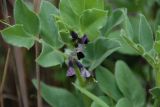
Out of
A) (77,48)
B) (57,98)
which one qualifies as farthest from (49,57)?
(57,98)

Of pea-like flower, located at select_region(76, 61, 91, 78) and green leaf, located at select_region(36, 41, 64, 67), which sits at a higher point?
green leaf, located at select_region(36, 41, 64, 67)

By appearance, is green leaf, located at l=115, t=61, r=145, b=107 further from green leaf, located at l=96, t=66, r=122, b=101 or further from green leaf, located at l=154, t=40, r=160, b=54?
green leaf, located at l=154, t=40, r=160, b=54

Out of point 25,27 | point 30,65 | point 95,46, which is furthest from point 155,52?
point 30,65

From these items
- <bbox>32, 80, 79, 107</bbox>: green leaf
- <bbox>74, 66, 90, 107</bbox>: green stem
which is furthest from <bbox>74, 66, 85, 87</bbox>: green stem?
<bbox>32, 80, 79, 107</bbox>: green leaf

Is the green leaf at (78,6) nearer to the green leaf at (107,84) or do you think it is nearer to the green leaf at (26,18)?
the green leaf at (26,18)

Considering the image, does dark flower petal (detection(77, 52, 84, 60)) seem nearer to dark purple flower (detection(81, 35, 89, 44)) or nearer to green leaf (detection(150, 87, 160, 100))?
dark purple flower (detection(81, 35, 89, 44))

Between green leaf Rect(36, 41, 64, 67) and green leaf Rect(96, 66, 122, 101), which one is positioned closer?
green leaf Rect(36, 41, 64, 67)

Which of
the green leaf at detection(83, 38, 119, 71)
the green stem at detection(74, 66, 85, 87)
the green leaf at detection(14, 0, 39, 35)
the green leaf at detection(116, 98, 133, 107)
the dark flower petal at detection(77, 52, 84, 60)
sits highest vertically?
the green leaf at detection(14, 0, 39, 35)

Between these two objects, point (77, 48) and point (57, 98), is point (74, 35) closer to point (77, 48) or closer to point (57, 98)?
point (77, 48)
